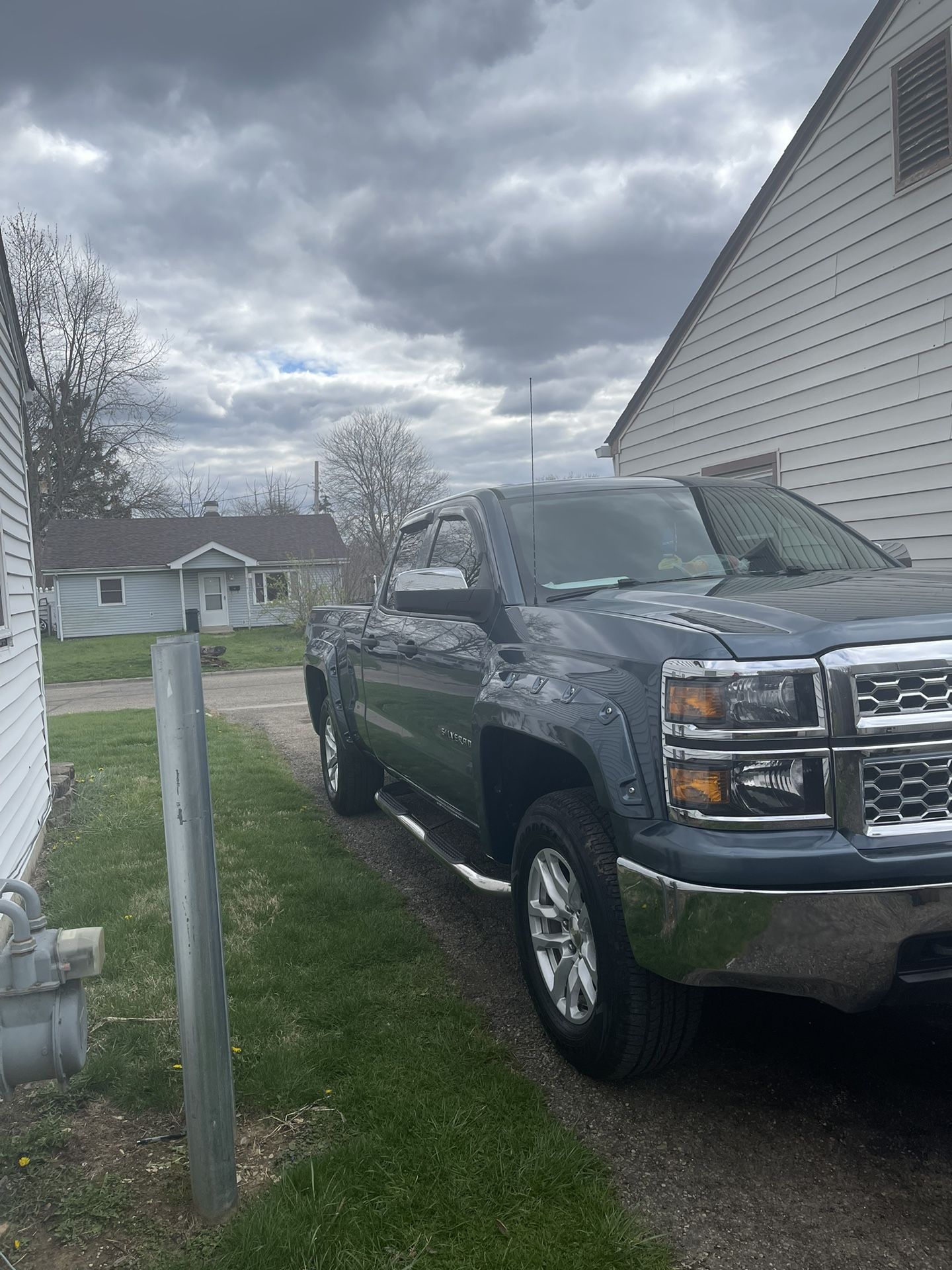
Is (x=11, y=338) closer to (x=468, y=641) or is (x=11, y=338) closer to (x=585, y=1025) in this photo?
(x=468, y=641)

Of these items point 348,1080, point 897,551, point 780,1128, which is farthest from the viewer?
point 897,551

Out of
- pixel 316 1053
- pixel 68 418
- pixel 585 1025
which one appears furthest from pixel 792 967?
pixel 68 418

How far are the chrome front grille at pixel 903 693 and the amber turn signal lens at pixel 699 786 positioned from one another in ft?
1.25

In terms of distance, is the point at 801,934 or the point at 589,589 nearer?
the point at 801,934

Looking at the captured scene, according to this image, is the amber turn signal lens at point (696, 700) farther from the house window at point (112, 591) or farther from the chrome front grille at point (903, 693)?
the house window at point (112, 591)

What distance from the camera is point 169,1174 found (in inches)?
107

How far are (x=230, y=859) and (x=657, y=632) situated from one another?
387 centimetres

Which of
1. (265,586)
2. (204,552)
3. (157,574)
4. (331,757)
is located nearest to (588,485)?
(331,757)

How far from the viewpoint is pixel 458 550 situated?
4625mm

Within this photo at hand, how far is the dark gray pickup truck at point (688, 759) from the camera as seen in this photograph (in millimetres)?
2414

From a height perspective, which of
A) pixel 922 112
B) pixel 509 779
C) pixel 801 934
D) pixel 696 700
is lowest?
pixel 801 934

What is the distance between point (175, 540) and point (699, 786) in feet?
127

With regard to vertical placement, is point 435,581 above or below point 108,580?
below

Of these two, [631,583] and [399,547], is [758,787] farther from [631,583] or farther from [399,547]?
[399,547]
